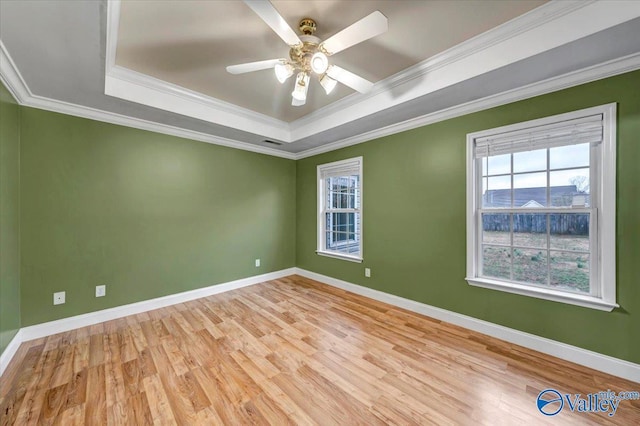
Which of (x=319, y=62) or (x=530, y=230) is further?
(x=530, y=230)

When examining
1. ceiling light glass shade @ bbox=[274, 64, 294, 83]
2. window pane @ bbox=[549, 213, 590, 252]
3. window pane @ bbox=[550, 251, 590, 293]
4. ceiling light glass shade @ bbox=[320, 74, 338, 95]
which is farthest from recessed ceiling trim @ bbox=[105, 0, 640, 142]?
window pane @ bbox=[550, 251, 590, 293]

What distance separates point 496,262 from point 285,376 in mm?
2344

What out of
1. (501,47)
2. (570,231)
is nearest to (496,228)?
(570,231)

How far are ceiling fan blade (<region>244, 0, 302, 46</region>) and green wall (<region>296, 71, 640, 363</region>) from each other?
80.7 inches

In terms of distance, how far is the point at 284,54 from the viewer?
88.1 inches

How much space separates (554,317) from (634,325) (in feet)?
1.46

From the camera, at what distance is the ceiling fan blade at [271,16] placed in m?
1.37

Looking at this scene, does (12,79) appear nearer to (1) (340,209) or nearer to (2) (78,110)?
(2) (78,110)

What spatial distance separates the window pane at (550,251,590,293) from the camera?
2115 mm

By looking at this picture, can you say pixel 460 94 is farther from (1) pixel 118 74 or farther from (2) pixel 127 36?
(1) pixel 118 74

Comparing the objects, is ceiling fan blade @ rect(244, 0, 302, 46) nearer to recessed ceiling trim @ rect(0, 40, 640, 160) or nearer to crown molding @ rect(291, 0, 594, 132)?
crown molding @ rect(291, 0, 594, 132)

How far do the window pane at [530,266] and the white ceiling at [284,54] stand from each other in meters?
1.49

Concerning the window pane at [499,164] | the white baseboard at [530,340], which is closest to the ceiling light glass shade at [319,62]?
the window pane at [499,164]

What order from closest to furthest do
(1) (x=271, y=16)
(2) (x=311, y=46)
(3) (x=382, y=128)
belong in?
(1) (x=271, y=16), (2) (x=311, y=46), (3) (x=382, y=128)
